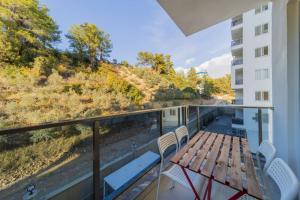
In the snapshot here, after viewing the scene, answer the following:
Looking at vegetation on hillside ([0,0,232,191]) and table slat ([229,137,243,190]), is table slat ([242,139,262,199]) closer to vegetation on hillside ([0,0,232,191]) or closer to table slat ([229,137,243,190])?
table slat ([229,137,243,190])

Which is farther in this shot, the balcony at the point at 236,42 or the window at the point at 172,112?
the balcony at the point at 236,42

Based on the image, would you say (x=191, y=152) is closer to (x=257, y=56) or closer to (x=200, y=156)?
(x=200, y=156)

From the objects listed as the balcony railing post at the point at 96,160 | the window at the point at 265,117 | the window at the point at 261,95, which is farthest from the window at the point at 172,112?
the window at the point at 261,95

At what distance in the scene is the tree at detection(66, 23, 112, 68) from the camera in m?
10.8

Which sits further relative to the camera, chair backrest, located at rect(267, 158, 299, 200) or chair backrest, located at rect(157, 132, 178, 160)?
chair backrest, located at rect(157, 132, 178, 160)

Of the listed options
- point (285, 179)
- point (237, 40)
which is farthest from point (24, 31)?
point (237, 40)

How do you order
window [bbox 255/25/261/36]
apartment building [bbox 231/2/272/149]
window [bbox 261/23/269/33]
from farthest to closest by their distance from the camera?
window [bbox 255/25/261/36] → window [bbox 261/23/269/33] → apartment building [bbox 231/2/272/149]

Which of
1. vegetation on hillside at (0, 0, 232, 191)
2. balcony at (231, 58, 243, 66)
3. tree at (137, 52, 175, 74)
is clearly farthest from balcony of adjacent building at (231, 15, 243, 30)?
vegetation on hillside at (0, 0, 232, 191)

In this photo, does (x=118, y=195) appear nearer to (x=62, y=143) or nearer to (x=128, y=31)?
(x=62, y=143)

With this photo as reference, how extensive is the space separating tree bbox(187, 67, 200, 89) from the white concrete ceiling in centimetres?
1394

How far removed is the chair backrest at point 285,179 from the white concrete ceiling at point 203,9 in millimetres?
2036

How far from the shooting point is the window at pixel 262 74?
32.9ft

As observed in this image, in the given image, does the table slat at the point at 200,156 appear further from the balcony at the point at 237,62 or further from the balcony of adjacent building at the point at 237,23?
the balcony of adjacent building at the point at 237,23

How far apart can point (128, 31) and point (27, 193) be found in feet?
45.9
